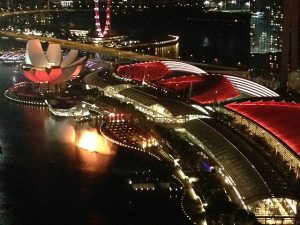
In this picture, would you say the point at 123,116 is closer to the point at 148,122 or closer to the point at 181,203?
the point at 148,122

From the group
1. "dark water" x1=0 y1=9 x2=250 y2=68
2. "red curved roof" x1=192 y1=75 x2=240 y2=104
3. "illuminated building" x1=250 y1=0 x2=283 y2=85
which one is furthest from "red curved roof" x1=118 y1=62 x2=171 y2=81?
"dark water" x1=0 y1=9 x2=250 y2=68

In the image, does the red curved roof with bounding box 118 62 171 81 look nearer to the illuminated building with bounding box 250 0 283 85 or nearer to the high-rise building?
the high-rise building

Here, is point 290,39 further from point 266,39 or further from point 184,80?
point 184,80

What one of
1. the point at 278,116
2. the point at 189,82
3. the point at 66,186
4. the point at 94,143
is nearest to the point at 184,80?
the point at 189,82

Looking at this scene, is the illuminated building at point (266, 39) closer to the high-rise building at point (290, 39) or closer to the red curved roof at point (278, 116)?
the high-rise building at point (290, 39)

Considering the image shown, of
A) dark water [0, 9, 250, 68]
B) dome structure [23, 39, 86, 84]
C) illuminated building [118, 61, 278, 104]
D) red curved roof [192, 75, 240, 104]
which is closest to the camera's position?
red curved roof [192, 75, 240, 104]
